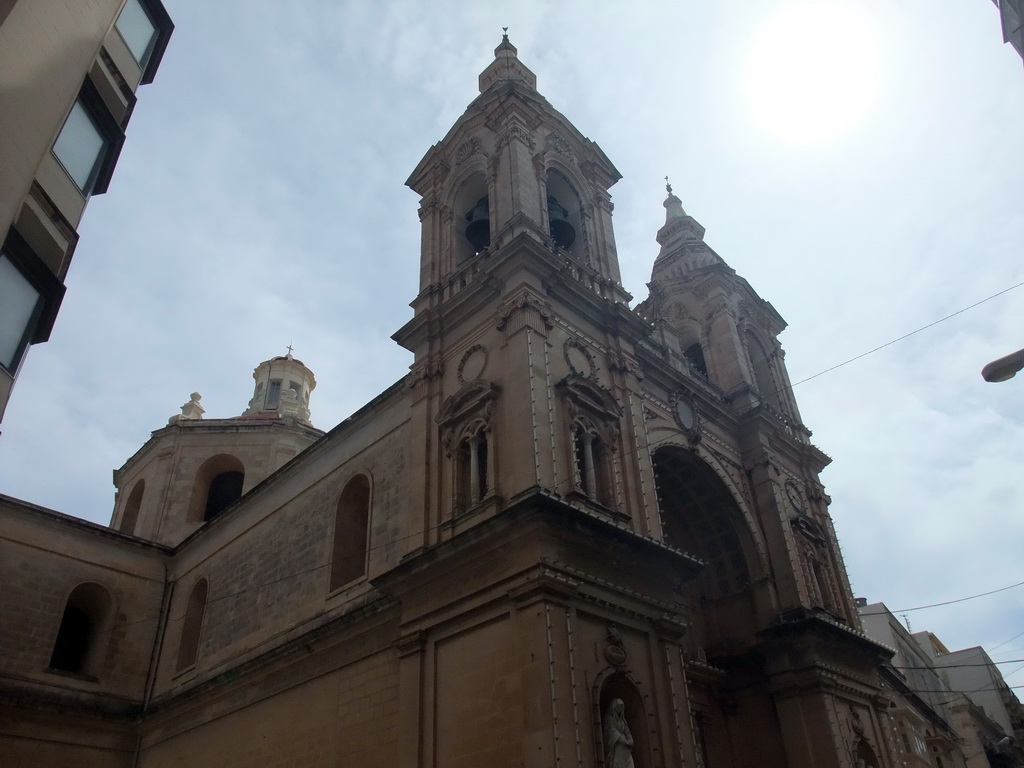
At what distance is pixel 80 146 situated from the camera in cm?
1077

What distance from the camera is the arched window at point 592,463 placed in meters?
12.9

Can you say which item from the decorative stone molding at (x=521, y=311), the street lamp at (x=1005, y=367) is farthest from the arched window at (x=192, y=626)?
the street lamp at (x=1005, y=367)

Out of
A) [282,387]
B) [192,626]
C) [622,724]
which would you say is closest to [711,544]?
[622,724]

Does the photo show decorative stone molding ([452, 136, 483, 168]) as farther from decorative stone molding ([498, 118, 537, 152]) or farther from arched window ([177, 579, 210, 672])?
arched window ([177, 579, 210, 672])

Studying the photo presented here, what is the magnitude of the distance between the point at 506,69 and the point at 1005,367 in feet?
53.2

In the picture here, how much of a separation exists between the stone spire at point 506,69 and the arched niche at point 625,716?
14.9 meters

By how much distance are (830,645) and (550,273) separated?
9486 mm

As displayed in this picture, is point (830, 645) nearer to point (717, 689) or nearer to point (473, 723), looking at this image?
point (717, 689)

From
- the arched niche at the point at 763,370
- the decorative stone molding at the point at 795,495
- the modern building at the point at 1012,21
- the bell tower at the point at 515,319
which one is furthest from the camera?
the arched niche at the point at 763,370

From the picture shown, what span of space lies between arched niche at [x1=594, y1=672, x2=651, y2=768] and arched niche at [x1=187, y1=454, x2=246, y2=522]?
18444 mm

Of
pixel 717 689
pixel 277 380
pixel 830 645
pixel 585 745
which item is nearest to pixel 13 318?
pixel 585 745

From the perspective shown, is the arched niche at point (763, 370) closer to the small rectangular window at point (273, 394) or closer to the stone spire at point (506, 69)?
the stone spire at point (506, 69)

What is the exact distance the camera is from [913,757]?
22.1 m

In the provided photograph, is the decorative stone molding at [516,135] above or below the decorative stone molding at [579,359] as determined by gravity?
above
